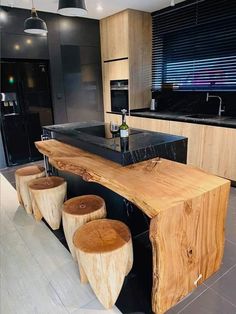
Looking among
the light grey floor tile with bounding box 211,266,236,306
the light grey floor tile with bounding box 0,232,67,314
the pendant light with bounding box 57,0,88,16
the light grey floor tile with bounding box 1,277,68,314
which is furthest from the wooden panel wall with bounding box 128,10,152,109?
the light grey floor tile with bounding box 1,277,68,314

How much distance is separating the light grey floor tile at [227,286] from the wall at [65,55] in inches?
161

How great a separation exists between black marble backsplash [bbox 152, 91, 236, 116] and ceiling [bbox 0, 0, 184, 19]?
5.06ft

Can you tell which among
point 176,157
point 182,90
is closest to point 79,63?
point 182,90

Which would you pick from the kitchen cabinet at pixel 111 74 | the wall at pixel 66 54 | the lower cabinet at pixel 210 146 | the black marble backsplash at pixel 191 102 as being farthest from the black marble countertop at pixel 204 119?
the wall at pixel 66 54

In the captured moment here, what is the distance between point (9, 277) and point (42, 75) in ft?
12.3

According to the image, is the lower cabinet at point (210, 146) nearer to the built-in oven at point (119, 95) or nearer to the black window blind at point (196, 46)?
the black window blind at point (196, 46)

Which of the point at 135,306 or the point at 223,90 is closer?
the point at 135,306

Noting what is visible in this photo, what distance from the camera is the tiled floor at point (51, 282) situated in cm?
159

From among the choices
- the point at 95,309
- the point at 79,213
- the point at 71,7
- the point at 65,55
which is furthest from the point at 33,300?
the point at 65,55

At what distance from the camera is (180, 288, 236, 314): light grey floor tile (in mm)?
1524

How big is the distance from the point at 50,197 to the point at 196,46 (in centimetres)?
349

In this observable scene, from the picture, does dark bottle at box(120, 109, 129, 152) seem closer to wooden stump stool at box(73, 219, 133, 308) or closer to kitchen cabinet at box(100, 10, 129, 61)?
wooden stump stool at box(73, 219, 133, 308)

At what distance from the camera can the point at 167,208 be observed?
1269 mm

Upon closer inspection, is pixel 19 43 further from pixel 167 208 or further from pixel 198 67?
pixel 167 208
